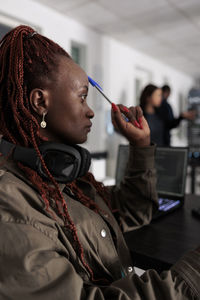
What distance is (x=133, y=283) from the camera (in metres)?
0.54

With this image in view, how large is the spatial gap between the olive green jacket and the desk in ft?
0.27

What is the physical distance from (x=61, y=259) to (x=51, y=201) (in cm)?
15

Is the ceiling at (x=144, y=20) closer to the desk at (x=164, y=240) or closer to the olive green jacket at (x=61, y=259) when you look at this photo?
the desk at (x=164, y=240)

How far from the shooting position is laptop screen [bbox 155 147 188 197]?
1325 mm

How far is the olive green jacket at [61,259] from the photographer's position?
1.52 ft

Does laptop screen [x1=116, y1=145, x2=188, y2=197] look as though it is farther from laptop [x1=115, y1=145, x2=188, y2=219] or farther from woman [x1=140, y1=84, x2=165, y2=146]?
woman [x1=140, y1=84, x2=165, y2=146]

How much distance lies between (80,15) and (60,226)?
11.7 ft

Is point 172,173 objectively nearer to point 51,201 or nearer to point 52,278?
point 51,201

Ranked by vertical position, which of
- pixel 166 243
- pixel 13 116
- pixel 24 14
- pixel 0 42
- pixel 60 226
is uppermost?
pixel 24 14

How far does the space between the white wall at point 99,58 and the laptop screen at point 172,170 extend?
189cm

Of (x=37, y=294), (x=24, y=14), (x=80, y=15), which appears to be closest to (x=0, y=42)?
(x=37, y=294)

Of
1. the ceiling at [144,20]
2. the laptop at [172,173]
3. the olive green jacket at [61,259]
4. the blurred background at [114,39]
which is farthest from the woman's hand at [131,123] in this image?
the ceiling at [144,20]

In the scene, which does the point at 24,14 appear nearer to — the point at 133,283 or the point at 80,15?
the point at 80,15

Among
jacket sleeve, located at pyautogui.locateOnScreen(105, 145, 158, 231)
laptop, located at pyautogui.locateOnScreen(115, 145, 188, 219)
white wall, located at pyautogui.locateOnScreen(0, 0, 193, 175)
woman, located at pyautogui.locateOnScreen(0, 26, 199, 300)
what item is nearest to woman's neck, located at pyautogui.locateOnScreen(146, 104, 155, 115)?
white wall, located at pyautogui.locateOnScreen(0, 0, 193, 175)
